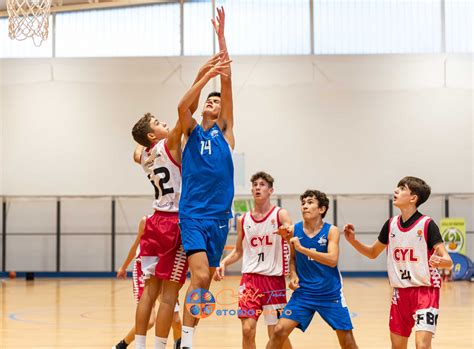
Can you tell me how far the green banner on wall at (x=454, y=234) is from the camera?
1827cm

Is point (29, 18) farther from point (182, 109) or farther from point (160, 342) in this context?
point (160, 342)

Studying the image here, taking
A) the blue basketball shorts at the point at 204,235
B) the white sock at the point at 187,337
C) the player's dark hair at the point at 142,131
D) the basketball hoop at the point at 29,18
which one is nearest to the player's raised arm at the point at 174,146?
the player's dark hair at the point at 142,131

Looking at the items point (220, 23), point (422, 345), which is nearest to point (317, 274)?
point (422, 345)

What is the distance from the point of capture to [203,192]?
4969mm

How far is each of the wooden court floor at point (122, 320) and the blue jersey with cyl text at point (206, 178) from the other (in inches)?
137

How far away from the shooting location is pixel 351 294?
14.5 metres

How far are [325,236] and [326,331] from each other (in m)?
3.83

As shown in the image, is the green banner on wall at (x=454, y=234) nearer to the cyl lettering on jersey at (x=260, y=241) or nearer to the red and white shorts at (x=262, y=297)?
the cyl lettering on jersey at (x=260, y=241)

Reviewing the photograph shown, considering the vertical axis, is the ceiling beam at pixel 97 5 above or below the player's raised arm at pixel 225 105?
above

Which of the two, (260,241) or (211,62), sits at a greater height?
(211,62)

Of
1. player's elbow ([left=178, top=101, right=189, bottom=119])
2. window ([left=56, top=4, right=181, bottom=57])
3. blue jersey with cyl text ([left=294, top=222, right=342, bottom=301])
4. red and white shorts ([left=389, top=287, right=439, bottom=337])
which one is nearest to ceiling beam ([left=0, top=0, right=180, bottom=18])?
window ([left=56, top=4, right=181, bottom=57])

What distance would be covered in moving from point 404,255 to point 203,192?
1.73 m

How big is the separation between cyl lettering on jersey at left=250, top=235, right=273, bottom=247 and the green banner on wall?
1269 centimetres

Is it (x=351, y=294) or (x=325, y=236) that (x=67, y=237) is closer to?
(x=351, y=294)
